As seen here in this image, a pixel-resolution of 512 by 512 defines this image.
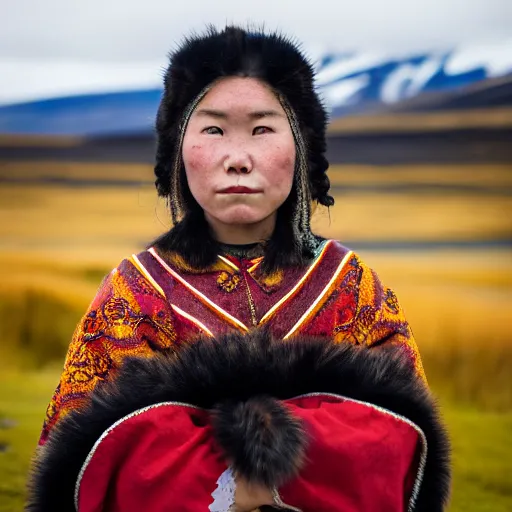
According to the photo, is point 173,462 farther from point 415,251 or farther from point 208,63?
point 415,251

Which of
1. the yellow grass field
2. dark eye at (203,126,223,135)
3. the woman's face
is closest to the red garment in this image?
the woman's face

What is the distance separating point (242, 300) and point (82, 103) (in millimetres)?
1801

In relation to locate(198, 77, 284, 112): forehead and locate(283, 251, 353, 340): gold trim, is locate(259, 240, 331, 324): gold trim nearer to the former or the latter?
locate(283, 251, 353, 340): gold trim

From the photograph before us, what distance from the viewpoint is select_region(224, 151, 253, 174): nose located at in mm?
1524

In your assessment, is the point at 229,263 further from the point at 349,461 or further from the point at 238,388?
the point at 349,461

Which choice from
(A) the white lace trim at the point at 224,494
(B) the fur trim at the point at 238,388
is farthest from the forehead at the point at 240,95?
(A) the white lace trim at the point at 224,494

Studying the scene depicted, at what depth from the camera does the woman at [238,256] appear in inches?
59.6

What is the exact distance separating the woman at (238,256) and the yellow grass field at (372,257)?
55.3 inches

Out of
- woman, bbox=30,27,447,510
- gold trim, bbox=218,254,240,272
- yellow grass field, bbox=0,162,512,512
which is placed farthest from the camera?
yellow grass field, bbox=0,162,512,512

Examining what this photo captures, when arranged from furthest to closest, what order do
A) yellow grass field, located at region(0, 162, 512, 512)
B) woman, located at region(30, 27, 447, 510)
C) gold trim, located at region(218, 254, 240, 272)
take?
yellow grass field, located at region(0, 162, 512, 512)
gold trim, located at region(218, 254, 240, 272)
woman, located at region(30, 27, 447, 510)

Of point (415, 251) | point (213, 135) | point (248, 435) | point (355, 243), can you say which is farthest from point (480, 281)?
point (248, 435)

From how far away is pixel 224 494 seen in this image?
130 cm

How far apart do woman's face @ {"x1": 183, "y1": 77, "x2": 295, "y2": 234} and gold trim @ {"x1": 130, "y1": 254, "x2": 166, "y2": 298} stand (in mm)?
172

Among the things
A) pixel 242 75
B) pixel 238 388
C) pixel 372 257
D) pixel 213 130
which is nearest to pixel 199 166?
pixel 213 130
